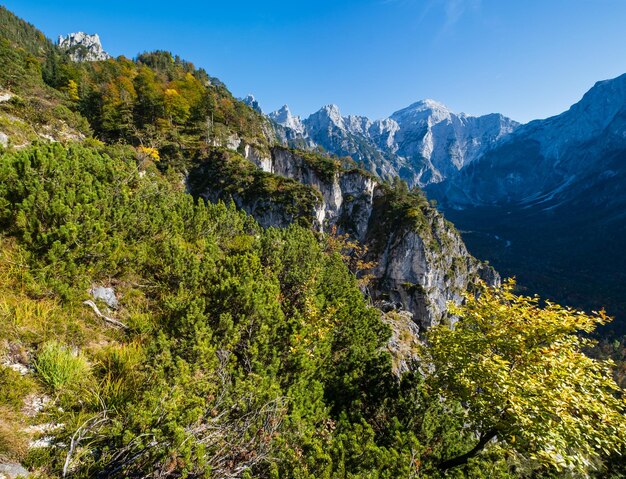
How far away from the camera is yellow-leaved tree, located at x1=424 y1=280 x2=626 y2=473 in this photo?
247 inches

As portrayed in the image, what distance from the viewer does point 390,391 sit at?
8.43m

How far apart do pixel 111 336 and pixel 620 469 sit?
14.9m

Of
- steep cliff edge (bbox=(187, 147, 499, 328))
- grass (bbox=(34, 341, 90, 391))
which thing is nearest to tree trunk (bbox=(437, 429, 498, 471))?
grass (bbox=(34, 341, 90, 391))

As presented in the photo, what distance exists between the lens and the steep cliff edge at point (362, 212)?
50.7 metres

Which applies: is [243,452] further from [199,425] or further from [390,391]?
[390,391]

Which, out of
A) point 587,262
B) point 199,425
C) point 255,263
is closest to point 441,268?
point 255,263

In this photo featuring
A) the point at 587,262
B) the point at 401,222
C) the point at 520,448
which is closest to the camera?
the point at 520,448

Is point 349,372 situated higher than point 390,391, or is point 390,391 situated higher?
point 349,372

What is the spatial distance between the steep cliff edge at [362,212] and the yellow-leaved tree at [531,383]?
4099 cm

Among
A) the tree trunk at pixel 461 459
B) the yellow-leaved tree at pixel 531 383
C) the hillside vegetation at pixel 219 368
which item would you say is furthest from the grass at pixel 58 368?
the yellow-leaved tree at pixel 531 383

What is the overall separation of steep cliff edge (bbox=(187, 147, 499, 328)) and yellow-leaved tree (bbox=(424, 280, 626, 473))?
41.0m

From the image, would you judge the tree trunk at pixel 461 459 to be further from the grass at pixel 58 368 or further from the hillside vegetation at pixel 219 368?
the grass at pixel 58 368

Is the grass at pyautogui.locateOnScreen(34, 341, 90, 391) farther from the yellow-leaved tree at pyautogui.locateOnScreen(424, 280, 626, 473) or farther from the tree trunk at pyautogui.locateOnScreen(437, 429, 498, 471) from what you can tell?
the yellow-leaved tree at pyautogui.locateOnScreen(424, 280, 626, 473)

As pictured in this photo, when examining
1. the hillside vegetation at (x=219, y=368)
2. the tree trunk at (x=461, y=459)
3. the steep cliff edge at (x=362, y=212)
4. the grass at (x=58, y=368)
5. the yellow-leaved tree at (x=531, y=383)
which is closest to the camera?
the hillside vegetation at (x=219, y=368)
